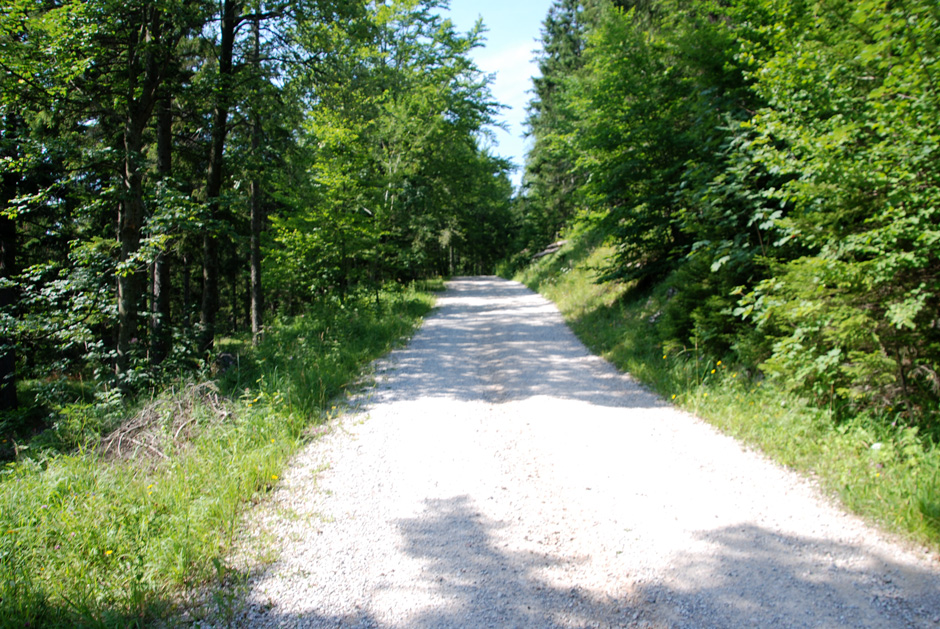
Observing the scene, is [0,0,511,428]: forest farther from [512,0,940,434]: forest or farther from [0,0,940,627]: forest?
[512,0,940,434]: forest

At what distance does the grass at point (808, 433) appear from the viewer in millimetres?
3723

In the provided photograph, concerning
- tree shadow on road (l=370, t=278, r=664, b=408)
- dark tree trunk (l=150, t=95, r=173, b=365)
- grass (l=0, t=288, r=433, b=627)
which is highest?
dark tree trunk (l=150, t=95, r=173, b=365)

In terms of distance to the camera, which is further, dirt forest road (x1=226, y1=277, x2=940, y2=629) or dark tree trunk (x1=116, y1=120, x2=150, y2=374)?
dark tree trunk (x1=116, y1=120, x2=150, y2=374)

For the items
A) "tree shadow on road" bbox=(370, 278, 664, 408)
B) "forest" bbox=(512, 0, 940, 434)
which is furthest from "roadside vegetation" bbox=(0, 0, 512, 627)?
"forest" bbox=(512, 0, 940, 434)

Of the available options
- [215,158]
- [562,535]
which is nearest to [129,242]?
[215,158]

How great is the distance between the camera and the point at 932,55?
4.16m

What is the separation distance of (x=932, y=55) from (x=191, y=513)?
283 inches

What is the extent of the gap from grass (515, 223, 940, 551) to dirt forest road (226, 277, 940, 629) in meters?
0.20

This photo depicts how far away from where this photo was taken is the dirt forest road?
305cm

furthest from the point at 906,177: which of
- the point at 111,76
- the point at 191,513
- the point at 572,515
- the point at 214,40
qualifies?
the point at 214,40

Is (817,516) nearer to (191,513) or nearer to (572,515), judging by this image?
(572,515)

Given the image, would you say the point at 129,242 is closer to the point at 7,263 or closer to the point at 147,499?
→ the point at 147,499

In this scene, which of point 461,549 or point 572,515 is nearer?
point 461,549

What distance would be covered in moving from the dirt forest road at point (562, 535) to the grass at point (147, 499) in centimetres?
43
